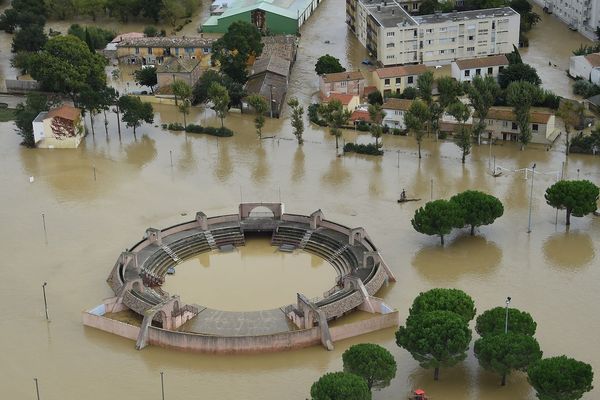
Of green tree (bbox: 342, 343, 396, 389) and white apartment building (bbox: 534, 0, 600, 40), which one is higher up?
white apartment building (bbox: 534, 0, 600, 40)

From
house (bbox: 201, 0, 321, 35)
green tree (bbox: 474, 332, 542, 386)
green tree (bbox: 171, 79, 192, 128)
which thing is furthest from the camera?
house (bbox: 201, 0, 321, 35)

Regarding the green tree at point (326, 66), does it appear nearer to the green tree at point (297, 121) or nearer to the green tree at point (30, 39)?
the green tree at point (297, 121)

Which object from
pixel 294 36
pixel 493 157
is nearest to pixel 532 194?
pixel 493 157

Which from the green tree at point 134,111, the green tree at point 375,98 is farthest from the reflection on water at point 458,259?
the green tree at point 134,111

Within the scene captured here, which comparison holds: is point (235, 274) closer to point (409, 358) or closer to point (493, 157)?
point (409, 358)

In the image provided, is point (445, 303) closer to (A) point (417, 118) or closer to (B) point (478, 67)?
(A) point (417, 118)

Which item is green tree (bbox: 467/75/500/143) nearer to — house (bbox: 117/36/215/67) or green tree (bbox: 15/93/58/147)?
house (bbox: 117/36/215/67)

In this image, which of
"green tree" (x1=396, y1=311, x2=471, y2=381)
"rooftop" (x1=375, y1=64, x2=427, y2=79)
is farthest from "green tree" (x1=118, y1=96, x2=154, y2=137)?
"green tree" (x1=396, y1=311, x2=471, y2=381)
